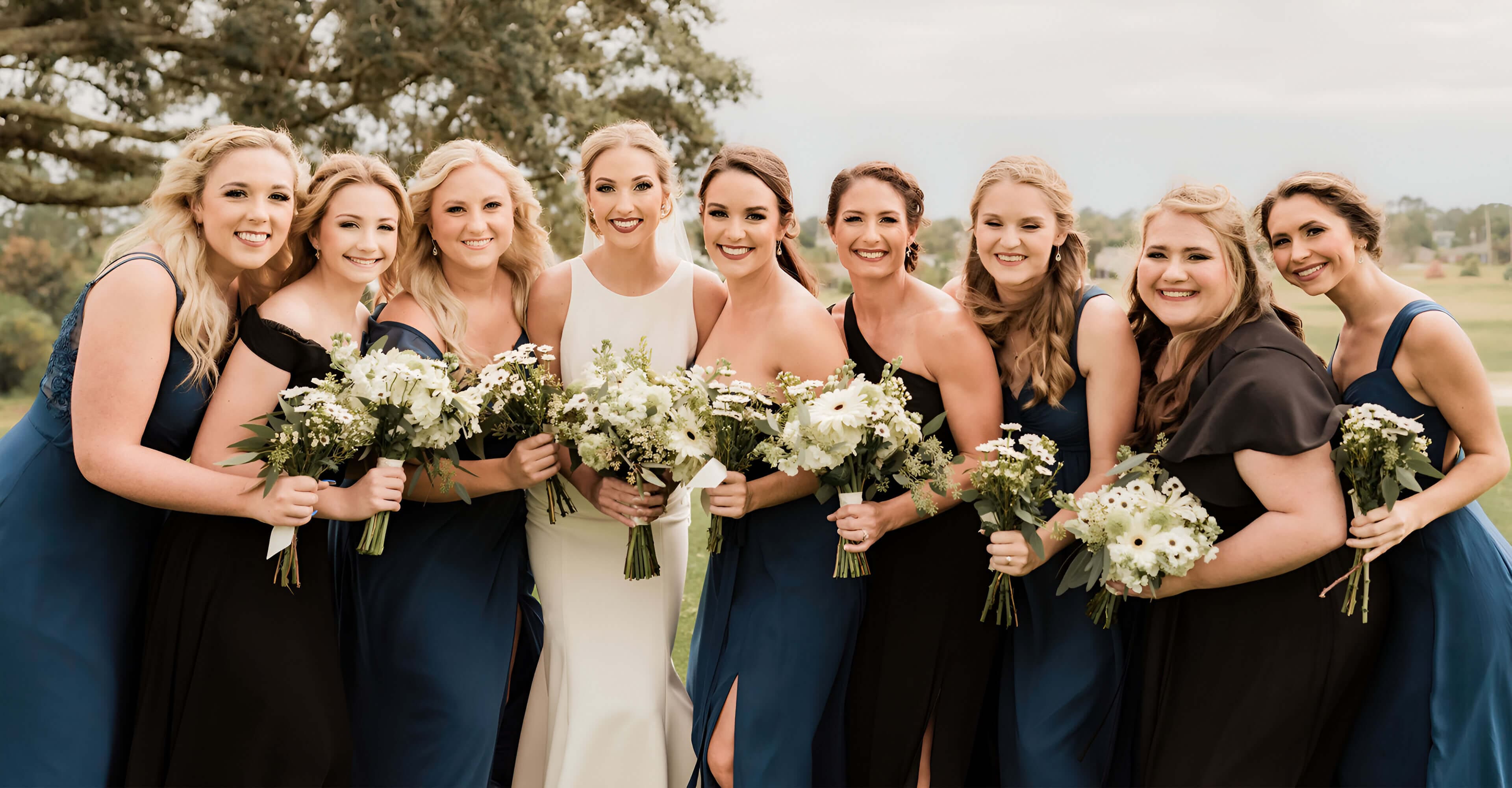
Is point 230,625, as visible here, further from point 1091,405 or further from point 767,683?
point 1091,405

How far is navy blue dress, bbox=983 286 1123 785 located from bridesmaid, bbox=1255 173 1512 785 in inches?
36.8

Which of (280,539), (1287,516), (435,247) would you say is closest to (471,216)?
(435,247)

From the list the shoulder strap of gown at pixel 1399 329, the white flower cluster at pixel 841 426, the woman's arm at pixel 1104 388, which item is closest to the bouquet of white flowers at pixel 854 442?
the white flower cluster at pixel 841 426

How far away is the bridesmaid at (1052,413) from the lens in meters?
4.46

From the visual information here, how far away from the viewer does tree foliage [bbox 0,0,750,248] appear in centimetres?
1592

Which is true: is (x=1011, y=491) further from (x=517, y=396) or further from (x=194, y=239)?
(x=194, y=239)

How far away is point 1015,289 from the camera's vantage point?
4.76 meters

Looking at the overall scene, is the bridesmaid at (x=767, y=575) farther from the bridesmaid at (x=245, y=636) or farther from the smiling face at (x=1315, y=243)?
the smiling face at (x=1315, y=243)

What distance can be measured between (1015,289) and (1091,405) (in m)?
0.62

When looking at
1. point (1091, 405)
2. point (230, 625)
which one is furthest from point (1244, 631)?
point (230, 625)

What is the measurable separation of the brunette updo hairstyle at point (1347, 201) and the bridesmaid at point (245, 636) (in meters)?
3.77

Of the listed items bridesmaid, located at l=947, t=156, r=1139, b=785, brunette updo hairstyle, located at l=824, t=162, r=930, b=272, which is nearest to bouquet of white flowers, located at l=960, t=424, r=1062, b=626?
bridesmaid, located at l=947, t=156, r=1139, b=785

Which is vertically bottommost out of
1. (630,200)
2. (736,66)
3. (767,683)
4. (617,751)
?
(617,751)

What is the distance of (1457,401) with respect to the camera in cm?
424
